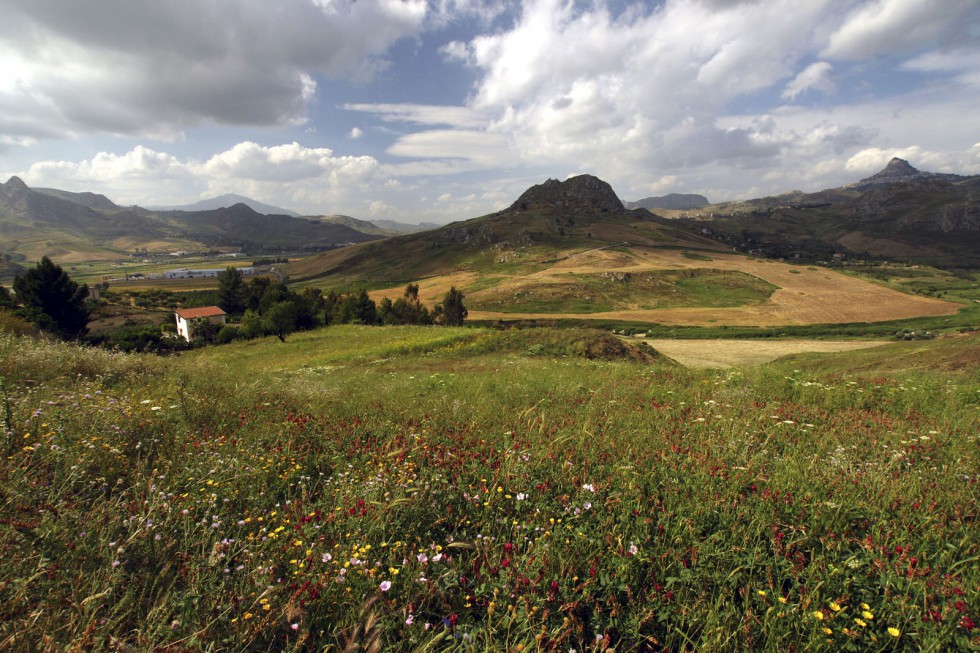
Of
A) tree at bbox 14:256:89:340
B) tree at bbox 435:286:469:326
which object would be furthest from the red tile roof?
tree at bbox 435:286:469:326

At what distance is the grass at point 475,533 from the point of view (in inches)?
110

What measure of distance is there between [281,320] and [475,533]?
52271 mm

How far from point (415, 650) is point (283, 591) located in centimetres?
107

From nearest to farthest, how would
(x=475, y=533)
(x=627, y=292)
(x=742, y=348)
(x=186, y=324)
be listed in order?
(x=475, y=533)
(x=742, y=348)
(x=186, y=324)
(x=627, y=292)

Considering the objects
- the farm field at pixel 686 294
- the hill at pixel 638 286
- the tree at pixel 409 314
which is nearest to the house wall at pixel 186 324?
the tree at pixel 409 314

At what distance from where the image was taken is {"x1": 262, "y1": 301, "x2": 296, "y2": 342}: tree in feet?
165

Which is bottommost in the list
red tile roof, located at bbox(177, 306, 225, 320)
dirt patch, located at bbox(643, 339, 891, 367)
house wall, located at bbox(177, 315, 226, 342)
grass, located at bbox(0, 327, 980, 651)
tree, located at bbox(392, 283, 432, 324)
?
dirt patch, located at bbox(643, 339, 891, 367)

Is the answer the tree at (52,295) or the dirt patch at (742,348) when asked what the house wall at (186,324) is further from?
the dirt patch at (742,348)

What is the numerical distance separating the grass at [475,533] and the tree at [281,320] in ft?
151

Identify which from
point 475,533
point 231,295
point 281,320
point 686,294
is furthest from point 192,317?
point 686,294

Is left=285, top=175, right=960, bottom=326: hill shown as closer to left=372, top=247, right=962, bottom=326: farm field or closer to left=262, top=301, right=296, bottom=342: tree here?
left=372, top=247, right=962, bottom=326: farm field

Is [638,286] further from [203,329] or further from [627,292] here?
[203,329]

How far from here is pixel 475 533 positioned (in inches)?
157

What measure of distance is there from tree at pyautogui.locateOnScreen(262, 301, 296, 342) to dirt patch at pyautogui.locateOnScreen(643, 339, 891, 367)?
45.3 metres
